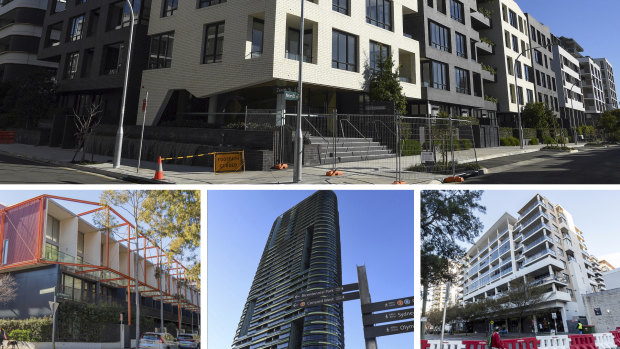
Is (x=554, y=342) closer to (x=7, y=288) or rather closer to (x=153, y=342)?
(x=153, y=342)

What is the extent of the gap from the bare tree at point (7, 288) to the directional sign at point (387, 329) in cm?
1804

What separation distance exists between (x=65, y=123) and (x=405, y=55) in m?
31.5

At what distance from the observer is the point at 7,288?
17609mm

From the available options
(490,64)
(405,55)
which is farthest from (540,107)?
(405,55)

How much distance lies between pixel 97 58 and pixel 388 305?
37.2m

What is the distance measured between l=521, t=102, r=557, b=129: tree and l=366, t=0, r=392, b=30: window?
27.4 metres

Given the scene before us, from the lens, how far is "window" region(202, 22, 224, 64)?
1101 inches

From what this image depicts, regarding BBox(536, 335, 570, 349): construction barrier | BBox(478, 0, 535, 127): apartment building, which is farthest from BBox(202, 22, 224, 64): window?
BBox(478, 0, 535, 127): apartment building

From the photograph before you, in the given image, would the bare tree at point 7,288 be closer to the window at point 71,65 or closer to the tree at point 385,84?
the tree at point 385,84

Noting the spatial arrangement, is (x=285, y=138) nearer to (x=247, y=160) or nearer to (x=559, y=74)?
(x=247, y=160)

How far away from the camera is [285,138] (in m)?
21.3

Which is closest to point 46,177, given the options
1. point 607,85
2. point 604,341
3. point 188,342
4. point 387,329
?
point 188,342

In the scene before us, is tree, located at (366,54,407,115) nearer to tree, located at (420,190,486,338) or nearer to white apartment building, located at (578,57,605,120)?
tree, located at (420,190,486,338)

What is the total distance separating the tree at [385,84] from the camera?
96.6 ft
